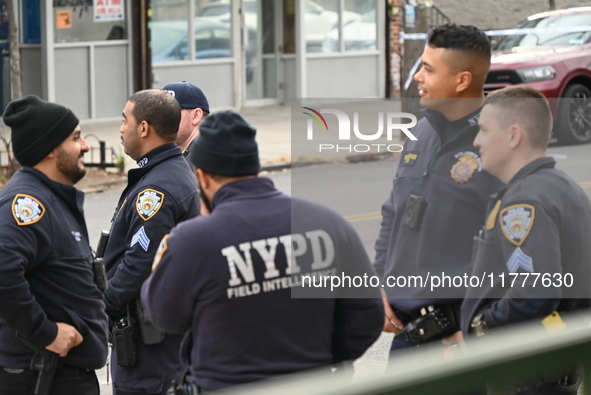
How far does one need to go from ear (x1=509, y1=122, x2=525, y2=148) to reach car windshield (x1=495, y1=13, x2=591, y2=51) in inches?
563

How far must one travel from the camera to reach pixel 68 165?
430cm

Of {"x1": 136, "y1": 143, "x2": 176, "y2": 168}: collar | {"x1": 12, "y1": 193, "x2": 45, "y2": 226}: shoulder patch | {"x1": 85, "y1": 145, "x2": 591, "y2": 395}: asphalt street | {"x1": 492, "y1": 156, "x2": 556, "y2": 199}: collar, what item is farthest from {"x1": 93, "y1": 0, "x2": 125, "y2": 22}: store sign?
{"x1": 492, "y1": 156, "x2": 556, "y2": 199}: collar

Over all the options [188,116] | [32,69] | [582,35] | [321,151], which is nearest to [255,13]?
[32,69]

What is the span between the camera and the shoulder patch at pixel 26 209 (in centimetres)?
405

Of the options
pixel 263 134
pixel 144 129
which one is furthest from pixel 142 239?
pixel 263 134

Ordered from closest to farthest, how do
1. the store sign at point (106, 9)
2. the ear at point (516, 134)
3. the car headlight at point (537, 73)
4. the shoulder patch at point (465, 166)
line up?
the ear at point (516, 134)
the shoulder patch at point (465, 166)
the car headlight at point (537, 73)
the store sign at point (106, 9)

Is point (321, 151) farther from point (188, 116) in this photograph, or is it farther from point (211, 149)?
point (188, 116)

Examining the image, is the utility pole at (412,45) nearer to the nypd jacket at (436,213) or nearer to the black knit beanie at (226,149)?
the nypd jacket at (436,213)

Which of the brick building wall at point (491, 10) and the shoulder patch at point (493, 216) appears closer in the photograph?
the shoulder patch at point (493, 216)

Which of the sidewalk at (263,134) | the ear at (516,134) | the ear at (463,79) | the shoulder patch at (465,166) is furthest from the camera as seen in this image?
the sidewalk at (263,134)

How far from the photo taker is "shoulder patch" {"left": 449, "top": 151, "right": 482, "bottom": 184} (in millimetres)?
3732

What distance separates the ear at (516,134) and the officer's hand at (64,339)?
6.26ft

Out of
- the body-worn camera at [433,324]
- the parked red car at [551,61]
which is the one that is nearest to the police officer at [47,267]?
the body-worn camera at [433,324]

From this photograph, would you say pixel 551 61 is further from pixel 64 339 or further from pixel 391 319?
pixel 64 339
